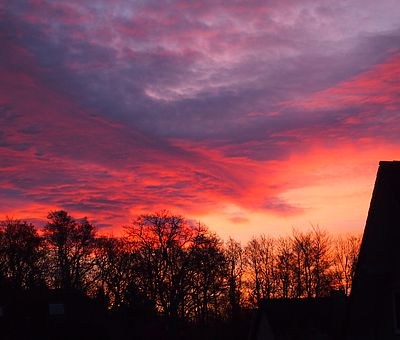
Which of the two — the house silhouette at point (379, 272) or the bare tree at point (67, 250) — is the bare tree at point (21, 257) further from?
the house silhouette at point (379, 272)

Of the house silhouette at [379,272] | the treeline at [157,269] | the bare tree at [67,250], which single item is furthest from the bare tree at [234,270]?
the house silhouette at [379,272]

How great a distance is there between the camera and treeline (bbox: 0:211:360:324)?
7656cm

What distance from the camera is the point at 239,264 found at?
3514 inches

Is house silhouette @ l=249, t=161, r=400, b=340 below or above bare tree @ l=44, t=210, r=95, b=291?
below

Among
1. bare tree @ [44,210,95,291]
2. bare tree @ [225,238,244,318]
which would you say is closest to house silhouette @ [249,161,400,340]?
bare tree @ [225,238,244,318]

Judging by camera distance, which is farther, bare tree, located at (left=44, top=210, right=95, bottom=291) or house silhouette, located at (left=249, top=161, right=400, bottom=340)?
bare tree, located at (left=44, top=210, right=95, bottom=291)

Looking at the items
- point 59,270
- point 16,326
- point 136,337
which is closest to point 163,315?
point 136,337

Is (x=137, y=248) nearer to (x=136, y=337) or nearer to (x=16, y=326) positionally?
(x=136, y=337)

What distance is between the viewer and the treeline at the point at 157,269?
76.6m

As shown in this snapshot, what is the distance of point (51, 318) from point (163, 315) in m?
17.4

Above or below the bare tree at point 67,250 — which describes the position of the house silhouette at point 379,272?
below

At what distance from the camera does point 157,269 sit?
252ft

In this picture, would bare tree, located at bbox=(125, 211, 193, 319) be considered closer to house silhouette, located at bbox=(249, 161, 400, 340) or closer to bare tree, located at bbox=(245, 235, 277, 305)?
bare tree, located at bbox=(245, 235, 277, 305)

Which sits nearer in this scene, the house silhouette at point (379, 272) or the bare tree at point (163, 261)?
the house silhouette at point (379, 272)
